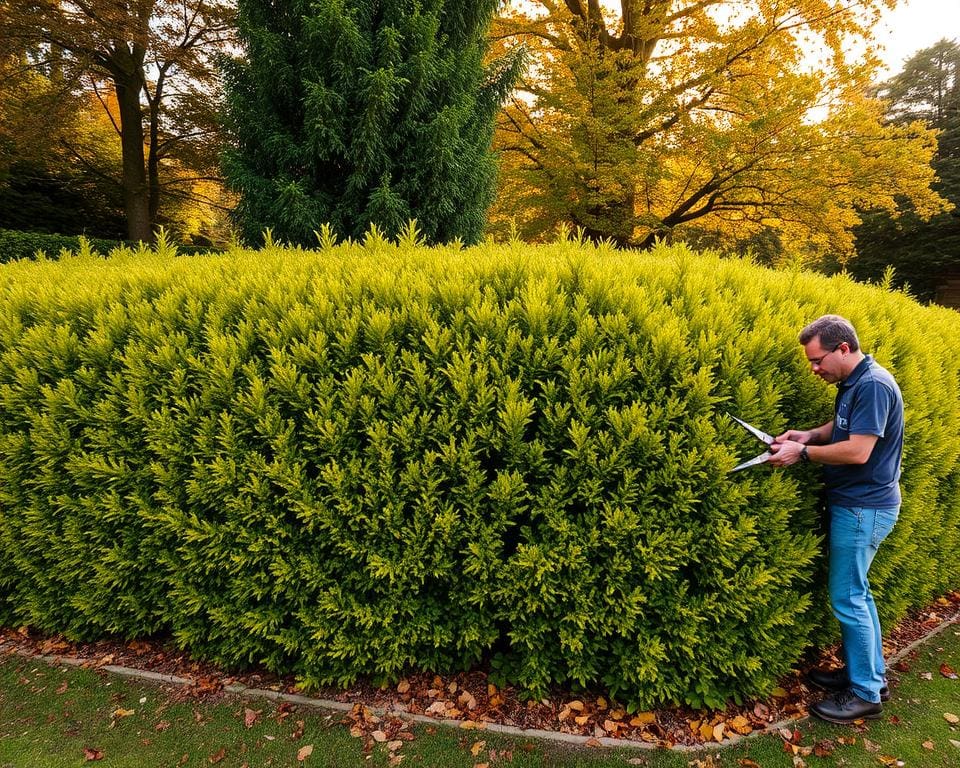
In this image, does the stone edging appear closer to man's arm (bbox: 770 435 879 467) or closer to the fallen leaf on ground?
the fallen leaf on ground

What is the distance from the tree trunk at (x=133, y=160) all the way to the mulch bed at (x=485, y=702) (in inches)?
604

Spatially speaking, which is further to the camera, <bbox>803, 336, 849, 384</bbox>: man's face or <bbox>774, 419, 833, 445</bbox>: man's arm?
<bbox>774, 419, 833, 445</bbox>: man's arm

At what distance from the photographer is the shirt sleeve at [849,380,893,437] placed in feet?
9.41

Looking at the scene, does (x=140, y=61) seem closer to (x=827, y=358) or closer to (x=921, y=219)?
(x=827, y=358)

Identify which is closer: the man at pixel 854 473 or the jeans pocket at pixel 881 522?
the man at pixel 854 473

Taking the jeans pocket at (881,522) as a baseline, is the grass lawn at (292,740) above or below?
below

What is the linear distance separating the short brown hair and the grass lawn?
7.40ft

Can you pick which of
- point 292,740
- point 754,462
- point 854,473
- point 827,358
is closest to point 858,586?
point 854,473

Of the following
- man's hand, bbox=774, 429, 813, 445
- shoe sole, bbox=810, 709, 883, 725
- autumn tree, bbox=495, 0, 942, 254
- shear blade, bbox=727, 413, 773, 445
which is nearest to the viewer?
shear blade, bbox=727, 413, 773, 445

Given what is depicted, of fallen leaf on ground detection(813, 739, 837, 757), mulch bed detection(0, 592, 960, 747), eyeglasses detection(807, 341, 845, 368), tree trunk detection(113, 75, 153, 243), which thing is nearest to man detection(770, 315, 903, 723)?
eyeglasses detection(807, 341, 845, 368)

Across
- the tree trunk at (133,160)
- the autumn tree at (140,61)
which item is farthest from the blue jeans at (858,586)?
the tree trunk at (133,160)

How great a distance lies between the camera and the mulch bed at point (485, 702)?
10.5ft

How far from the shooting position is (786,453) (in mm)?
2963

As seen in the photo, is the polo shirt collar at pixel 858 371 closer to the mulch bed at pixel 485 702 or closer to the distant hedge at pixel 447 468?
the distant hedge at pixel 447 468
